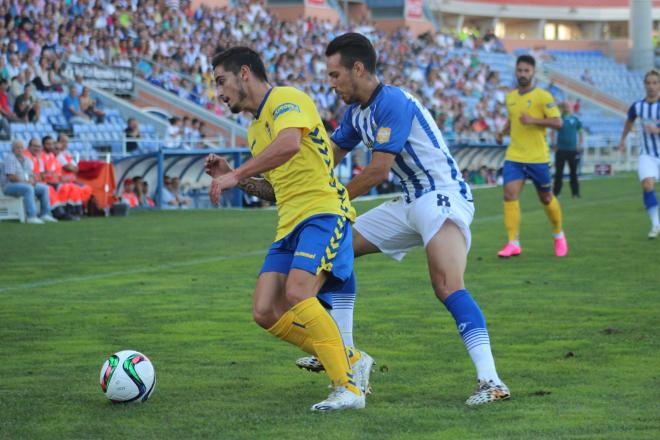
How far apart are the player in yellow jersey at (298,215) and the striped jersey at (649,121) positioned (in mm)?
9835

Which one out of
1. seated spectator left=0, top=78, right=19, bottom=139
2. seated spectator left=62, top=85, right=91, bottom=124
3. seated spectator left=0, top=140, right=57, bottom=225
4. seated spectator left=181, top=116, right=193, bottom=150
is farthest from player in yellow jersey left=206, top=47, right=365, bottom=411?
seated spectator left=181, top=116, right=193, bottom=150

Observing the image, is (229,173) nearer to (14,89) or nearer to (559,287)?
(559,287)

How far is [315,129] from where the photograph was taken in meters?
6.07

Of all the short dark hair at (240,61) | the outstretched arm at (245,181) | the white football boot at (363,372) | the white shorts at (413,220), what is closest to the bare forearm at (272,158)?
the outstretched arm at (245,181)

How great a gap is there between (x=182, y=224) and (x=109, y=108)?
8.41 m

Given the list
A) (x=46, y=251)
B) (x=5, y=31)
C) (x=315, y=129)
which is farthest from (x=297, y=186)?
(x=5, y=31)

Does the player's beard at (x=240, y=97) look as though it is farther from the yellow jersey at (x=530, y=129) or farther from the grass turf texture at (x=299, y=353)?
the yellow jersey at (x=530, y=129)

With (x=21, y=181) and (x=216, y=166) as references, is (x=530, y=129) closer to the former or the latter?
(x=216, y=166)

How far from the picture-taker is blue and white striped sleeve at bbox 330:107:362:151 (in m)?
6.84

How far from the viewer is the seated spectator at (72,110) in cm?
2395

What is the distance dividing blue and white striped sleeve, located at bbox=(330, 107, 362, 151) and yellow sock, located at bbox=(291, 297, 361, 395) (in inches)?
50.8

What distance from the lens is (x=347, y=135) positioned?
6883 millimetres

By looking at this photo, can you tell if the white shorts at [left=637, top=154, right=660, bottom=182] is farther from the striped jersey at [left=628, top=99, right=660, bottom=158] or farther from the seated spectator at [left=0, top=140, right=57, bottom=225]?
the seated spectator at [left=0, top=140, right=57, bottom=225]

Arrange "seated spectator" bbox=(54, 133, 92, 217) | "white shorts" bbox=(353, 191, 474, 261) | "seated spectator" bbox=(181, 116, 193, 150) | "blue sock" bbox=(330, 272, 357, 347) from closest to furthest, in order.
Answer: "white shorts" bbox=(353, 191, 474, 261) < "blue sock" bbox=(330, 272, 357, 347) < "seated spectator" bbox=(54, 133, 92, 217) < "seated spectator" bbox=(181, 116, 193, 150)
